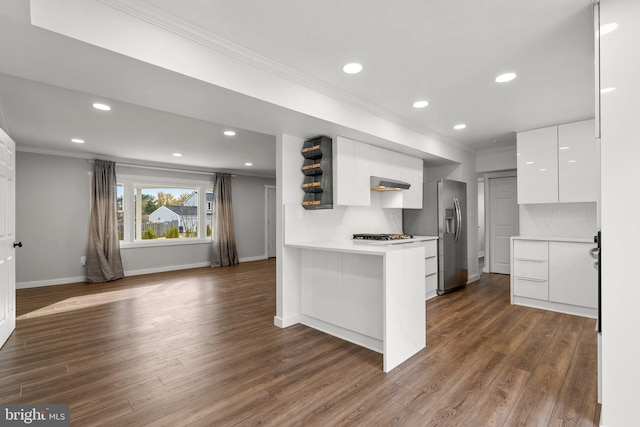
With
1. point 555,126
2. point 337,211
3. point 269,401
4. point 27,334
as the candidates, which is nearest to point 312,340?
point 269,401

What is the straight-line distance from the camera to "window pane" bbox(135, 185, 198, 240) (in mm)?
6742

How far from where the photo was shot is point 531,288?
157 inches

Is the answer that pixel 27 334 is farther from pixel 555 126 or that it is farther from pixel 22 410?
pixel 555 126

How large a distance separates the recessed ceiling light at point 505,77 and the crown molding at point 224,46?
1158 millimetres

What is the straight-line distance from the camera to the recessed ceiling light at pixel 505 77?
2.63 m

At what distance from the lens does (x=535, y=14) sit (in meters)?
1.84

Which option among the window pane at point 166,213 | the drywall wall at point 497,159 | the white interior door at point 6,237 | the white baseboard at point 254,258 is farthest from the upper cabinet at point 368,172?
the window pane at point 166,213

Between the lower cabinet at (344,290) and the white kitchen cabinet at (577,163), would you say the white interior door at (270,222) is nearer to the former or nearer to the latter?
the lower cabinet at (344,290)

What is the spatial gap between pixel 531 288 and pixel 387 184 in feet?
7.46

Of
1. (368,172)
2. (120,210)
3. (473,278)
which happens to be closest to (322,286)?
(368,172)

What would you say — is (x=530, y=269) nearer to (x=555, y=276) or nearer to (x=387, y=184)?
(x=555, y=276)
